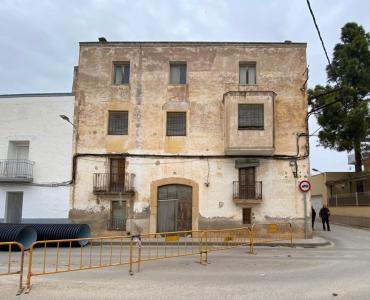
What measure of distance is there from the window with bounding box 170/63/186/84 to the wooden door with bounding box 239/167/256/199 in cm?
571

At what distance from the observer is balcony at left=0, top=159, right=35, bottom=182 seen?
776 inches

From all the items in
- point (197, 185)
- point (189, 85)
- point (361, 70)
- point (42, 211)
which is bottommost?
point (42, 211)

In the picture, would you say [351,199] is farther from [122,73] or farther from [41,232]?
[41,232]

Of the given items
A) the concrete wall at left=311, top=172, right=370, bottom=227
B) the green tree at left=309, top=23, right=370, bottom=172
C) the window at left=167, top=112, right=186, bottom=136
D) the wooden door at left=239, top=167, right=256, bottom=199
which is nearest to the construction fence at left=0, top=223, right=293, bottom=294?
the wooden door at left=239, top=167, right=256, bottom=199

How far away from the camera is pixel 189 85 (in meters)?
20.2

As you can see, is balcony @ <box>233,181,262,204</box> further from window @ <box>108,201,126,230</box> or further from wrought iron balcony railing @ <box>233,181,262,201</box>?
window @ <box>108,201,126,230</box>

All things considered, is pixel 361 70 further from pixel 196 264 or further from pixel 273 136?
pixel 196 264

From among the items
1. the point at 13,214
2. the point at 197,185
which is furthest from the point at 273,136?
the point at 13,214

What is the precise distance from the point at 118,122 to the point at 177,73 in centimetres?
408

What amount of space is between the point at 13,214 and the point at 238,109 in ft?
43.3

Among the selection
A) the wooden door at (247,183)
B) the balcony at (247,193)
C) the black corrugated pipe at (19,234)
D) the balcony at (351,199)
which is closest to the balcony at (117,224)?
the black corrugated pipe at (19,234)

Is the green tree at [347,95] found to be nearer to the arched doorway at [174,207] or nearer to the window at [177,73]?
the window at [177,73]

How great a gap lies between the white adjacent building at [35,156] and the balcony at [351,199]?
2047 centimetres

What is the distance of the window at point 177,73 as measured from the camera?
20578 millimetres
